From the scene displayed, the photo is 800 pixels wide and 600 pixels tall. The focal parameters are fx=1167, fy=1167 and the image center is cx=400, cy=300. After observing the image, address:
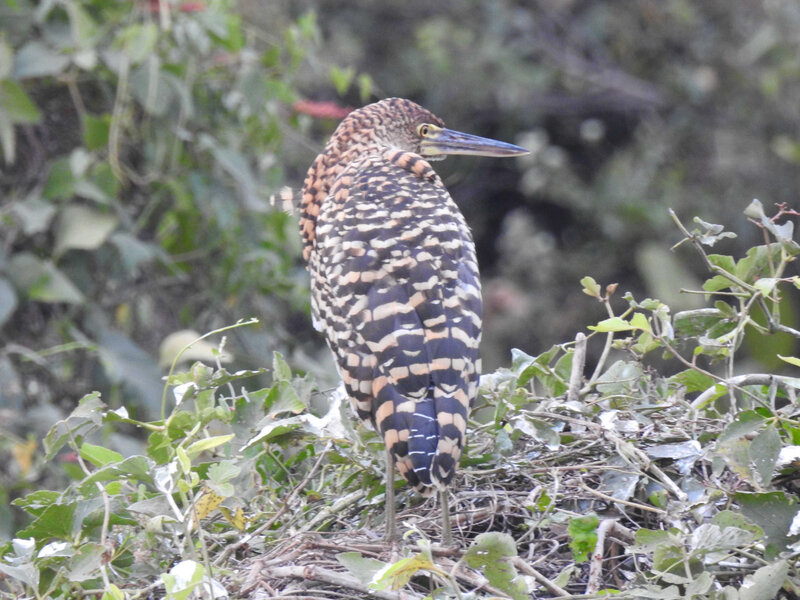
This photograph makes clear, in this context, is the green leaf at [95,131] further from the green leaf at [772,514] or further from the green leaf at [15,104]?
the green leaf at [772,514]

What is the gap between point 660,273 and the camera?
20.9ft

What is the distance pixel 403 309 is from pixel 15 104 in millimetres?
2123

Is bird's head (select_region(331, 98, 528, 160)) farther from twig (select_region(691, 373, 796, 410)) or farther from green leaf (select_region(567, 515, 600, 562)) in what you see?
green leaf (select_region(567, 515, 600, 562))

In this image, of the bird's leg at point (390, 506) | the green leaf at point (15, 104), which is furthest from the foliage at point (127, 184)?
the bird's leg at point (390, 506)

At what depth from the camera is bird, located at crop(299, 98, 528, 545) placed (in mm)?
2109

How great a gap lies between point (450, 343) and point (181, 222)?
2.32 metres

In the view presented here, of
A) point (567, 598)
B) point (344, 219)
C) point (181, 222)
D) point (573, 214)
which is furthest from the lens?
point (573, 214)

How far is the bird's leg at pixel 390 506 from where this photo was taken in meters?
2.07

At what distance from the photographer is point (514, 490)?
2.10m

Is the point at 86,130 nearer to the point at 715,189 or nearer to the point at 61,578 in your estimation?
the point at 61,578

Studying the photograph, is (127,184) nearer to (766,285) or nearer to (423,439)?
(423,439)

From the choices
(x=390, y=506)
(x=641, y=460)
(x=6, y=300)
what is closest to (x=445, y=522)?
(x=390, y=506)

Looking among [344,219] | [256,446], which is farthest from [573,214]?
[256,446]

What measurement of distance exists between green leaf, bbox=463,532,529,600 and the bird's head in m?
1.55
